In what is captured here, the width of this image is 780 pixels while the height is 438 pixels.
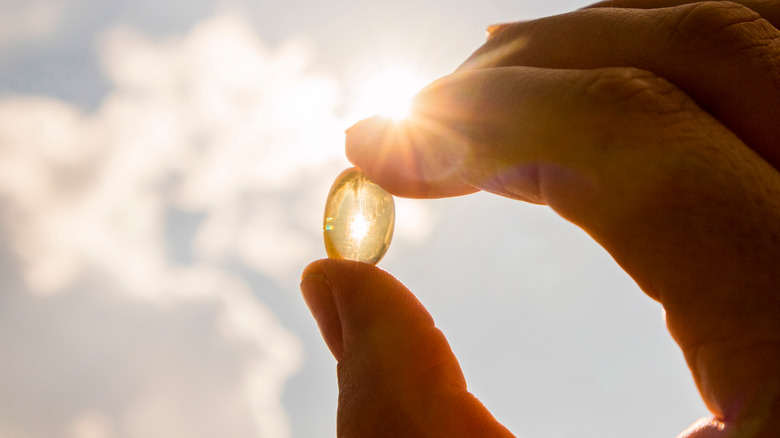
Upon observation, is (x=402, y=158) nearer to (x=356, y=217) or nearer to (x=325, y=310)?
(x=356, y=217)

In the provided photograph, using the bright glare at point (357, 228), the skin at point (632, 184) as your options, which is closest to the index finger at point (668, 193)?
the skin at point (632, 184)

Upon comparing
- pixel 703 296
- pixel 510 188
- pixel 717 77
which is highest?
pixel 510 188

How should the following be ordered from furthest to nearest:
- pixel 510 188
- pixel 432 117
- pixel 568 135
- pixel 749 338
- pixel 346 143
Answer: pixel 346 143 < pixel 432 117 < pixel 510 188 < pixel 568 135 < pixel 749 338

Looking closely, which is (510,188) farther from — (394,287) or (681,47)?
(681,47)

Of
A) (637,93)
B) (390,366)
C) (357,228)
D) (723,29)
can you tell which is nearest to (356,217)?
(357,228)

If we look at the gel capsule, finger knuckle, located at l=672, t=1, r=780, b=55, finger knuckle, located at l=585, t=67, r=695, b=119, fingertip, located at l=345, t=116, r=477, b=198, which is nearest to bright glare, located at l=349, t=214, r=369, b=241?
the gel capsule

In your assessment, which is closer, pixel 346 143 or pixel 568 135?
pixel 568 135

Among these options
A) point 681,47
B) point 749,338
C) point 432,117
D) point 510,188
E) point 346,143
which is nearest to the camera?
point 749,338

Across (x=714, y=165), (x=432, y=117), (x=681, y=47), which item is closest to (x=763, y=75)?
(x=681, y=47)
